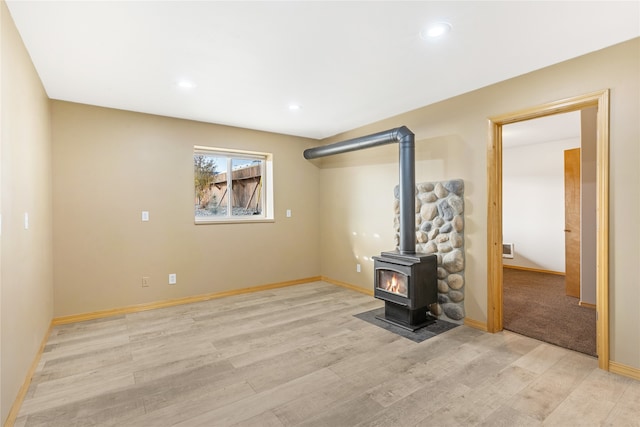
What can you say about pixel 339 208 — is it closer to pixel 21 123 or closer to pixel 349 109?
pixel 349 109

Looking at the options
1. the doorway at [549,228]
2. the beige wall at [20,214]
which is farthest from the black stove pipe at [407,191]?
the beige wall at [20,214]

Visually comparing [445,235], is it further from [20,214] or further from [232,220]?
[20,214]

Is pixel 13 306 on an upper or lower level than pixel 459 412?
upper

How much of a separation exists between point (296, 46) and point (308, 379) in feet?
8.06

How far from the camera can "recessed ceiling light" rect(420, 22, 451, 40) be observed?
2.14m

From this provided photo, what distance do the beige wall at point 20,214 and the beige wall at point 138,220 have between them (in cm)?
44

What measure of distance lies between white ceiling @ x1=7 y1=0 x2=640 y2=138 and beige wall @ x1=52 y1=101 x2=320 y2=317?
19.2 inches

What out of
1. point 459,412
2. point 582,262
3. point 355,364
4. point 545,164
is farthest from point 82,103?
point 545,164

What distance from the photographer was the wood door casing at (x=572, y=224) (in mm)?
4555

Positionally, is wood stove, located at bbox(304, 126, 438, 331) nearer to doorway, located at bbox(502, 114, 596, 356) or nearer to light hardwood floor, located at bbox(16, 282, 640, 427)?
light hardwood floor, located at bbox(16, 282, 640, 427)

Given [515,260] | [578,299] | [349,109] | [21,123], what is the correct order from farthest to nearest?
[515,260] → [578,299] → [349,109] → [21,123]

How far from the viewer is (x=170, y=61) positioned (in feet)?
8.57

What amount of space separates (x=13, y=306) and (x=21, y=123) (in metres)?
1.26

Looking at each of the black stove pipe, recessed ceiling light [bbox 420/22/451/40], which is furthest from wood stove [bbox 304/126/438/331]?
recessed ceiling light [bbox 420/22/451/40]
